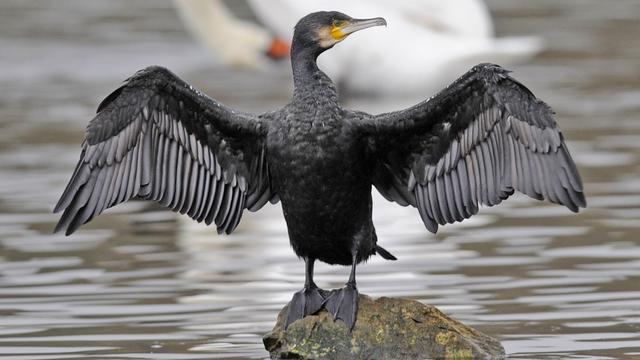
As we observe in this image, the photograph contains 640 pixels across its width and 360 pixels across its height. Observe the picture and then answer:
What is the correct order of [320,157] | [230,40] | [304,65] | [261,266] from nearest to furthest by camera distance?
[320,157], [304,65], [261,266], [230,40]

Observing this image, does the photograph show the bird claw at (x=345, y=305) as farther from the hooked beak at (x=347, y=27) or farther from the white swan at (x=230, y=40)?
Result: the white swan at (x=230, y=40)

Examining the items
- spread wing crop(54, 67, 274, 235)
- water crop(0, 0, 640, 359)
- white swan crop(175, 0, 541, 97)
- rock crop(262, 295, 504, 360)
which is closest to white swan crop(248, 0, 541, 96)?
white swan crop(175, 0, 541, 97)

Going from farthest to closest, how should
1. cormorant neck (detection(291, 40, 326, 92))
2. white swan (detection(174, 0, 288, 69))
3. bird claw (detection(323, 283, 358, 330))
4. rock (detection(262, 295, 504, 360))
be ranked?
white swan (detection(174, 0, 288, 69)) → cormorant neck (detection(291, 40, 326, 92)) → bird claw (detection(323, 283, 358, 330)) → rock (detection(262, 295, 504, 360))

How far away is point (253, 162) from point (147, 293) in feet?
4.38

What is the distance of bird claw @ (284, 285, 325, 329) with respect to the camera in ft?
27.9

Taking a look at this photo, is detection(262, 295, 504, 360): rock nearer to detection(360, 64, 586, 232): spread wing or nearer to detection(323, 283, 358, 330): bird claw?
detection(323, 283, 358, 330): bird claw

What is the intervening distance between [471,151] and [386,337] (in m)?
1.12

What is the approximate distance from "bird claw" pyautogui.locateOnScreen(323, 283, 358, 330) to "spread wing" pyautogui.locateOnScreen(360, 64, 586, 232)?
0.78m

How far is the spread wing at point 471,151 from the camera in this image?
8531 millimetres

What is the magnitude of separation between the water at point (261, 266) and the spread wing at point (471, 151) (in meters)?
0.71

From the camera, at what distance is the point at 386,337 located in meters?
8.34

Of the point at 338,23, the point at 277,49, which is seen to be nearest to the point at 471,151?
the point at 338,23

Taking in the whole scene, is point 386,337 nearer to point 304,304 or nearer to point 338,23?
point 304,304

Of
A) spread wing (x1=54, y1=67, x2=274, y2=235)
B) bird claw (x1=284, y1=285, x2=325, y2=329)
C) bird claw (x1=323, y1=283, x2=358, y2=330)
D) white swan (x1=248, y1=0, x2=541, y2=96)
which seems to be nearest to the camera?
bird claw (x1=323, y1=283, x2=358, y2=330)
